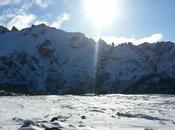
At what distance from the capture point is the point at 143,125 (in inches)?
1415

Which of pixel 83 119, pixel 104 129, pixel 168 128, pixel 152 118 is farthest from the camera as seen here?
pixel 152 118

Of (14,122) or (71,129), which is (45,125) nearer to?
(71,129)

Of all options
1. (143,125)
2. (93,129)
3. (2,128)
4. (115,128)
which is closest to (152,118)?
(143,125)

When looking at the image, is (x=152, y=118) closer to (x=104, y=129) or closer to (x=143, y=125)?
(x=143, y=125)

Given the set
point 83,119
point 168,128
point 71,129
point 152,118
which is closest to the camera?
point 71,129

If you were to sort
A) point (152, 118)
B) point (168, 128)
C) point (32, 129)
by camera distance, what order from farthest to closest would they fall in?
point (152, 118)
point (168, 128)
point (32, 129)

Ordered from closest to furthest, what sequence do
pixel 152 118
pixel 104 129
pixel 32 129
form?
pixel 32 129 < pixel 104 129 < pixel 152 118

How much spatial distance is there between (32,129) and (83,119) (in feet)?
42.3

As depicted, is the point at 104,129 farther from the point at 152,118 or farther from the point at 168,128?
the point at 152,118

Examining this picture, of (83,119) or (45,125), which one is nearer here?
(45,125)

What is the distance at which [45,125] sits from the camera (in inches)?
1197

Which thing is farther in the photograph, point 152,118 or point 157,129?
point 152,118

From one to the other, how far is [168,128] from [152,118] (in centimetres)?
964

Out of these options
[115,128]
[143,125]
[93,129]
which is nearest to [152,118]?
[143,125]
